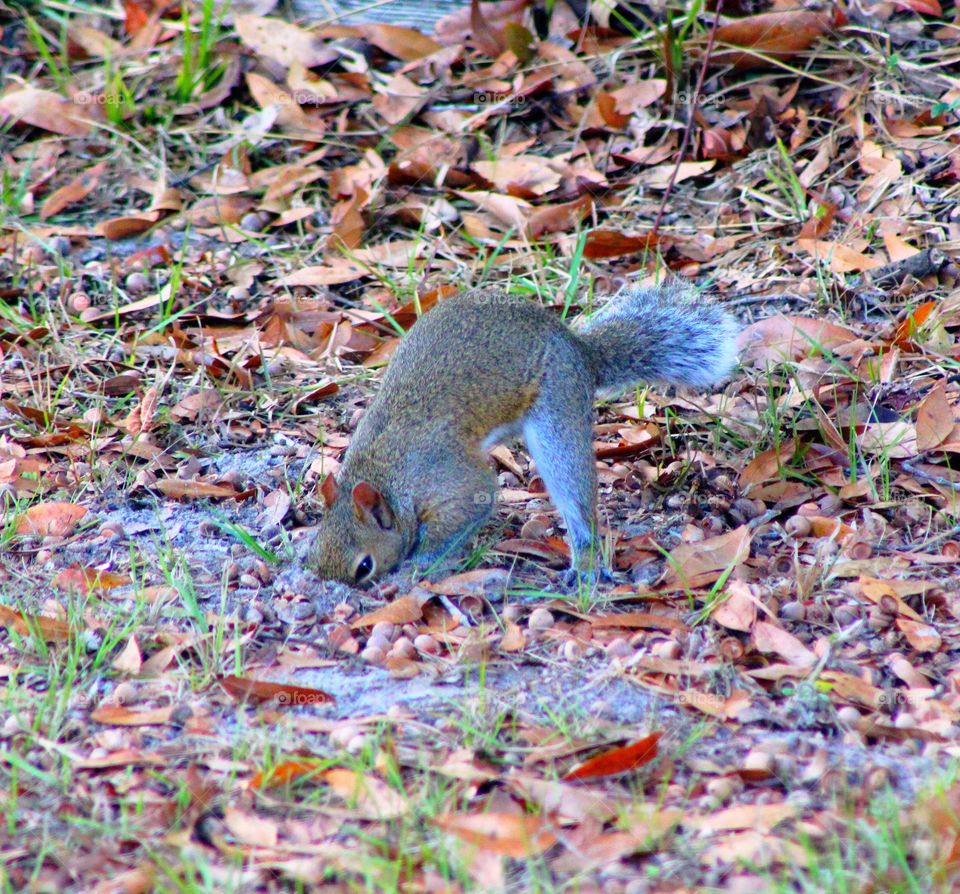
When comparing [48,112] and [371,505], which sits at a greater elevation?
[48,112]

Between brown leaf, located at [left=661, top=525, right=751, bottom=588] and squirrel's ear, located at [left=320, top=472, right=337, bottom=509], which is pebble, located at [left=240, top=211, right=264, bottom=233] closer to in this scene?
squirrel's ear, located at [left=320, top=472, right=337, bottom=509]

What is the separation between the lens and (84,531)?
4.29m

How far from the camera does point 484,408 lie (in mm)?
4281

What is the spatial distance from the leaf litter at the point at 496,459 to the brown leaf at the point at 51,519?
0.02 metres

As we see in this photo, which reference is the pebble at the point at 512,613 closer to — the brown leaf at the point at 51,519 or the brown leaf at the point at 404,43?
the brown leaf at the point at 51,519

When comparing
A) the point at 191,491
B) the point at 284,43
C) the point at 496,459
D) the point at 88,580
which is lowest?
the point at 496,459

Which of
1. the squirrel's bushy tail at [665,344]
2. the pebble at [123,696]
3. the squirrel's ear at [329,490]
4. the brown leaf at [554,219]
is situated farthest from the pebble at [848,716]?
the brown leaf at [554,219]

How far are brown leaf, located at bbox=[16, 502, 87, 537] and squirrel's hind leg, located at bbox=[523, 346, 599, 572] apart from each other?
156 centimetres

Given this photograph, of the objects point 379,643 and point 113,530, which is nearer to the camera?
point 379,643

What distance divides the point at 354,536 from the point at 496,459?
1106mm

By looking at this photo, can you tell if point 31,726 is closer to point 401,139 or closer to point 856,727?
point 856,727

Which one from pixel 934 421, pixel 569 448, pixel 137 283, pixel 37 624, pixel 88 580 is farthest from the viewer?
pixel 137 283

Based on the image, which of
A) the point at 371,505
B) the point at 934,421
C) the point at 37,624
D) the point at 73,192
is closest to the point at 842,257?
A: the point at 934,421

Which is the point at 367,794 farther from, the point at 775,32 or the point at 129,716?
the point at 775,32
